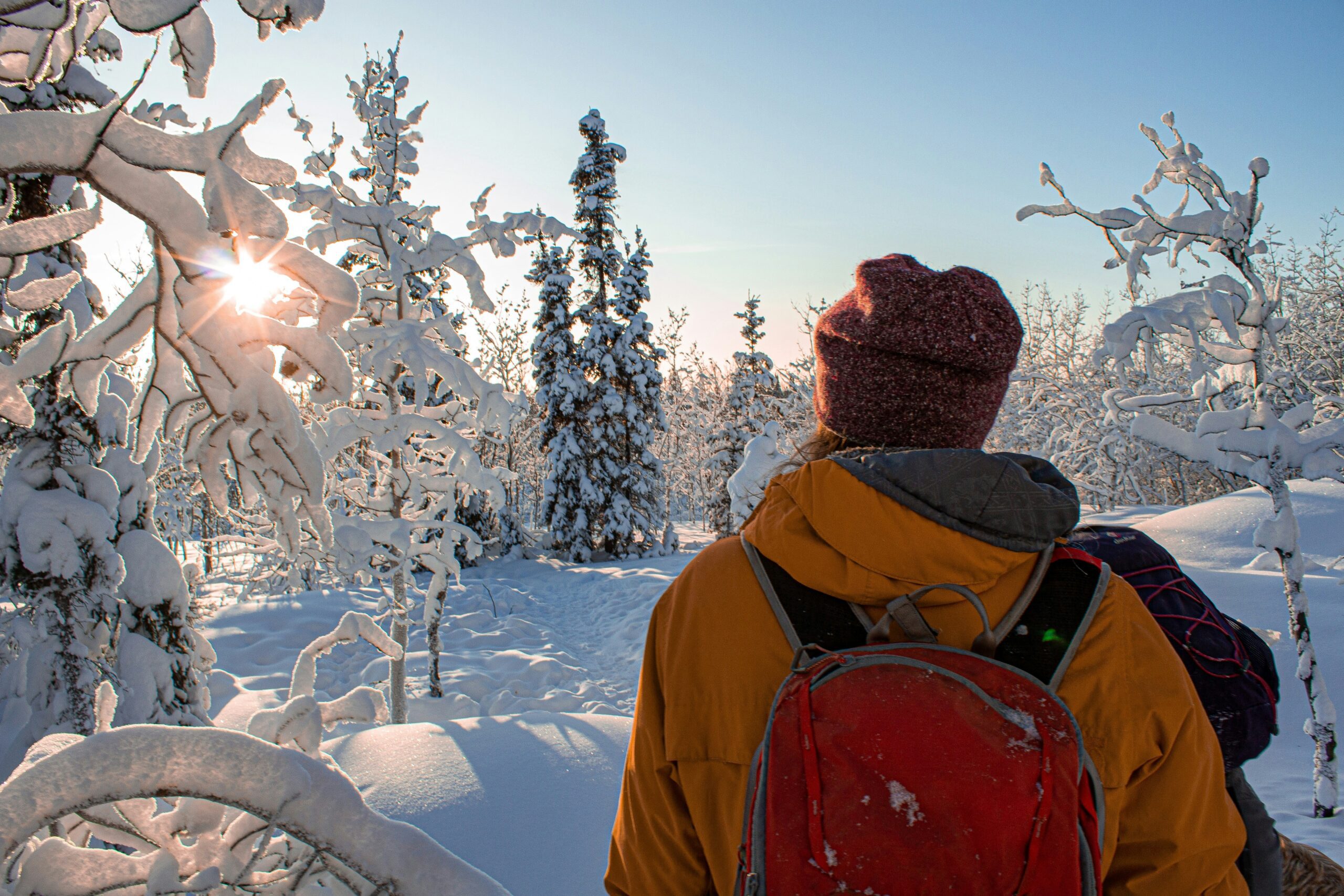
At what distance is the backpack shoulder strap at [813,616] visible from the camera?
3.57 ft

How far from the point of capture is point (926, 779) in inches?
34.7

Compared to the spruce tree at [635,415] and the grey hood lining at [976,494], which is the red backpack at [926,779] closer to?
the grey hood lining at [976,494]

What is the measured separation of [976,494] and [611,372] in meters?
19.9

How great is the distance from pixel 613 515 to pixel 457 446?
1504cm

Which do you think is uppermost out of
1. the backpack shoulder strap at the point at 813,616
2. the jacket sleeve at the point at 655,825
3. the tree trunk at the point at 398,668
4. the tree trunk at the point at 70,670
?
the backpack shoulder strap at the point at 813,616

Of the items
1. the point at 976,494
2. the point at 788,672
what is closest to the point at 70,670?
the point at 788,672

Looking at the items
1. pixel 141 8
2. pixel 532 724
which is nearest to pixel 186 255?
pixel 141 8

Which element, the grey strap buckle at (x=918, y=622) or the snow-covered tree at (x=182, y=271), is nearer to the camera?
the snow-covered tree at (x=182, y=271)

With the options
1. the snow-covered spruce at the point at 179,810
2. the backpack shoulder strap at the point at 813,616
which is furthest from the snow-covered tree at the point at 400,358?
the backpack shoulder strap at the point at 813,616

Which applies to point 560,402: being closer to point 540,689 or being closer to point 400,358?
point 540,689

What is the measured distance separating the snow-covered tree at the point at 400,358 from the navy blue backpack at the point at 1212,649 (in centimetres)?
454

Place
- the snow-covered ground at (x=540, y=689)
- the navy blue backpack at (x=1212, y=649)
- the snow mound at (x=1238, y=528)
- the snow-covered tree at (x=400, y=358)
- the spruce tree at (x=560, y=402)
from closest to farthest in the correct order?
the navy blue backpack at (x=1212, y=649) < the snow-covered ground at (x=540, y=689) < the snow-covered tree at (x=400, y=358) < the snow mound at (x=1238, y=528) < the spruce tree at (x=560, y=402)

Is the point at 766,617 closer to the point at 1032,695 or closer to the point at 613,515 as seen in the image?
the point at 1032,695

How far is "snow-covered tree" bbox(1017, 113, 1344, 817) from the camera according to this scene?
176 inches
